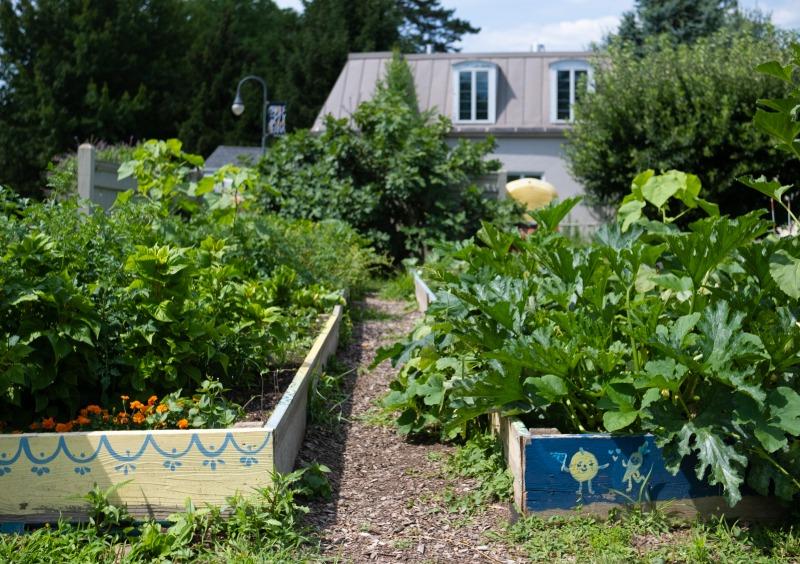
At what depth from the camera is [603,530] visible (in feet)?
9.08

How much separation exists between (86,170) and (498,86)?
16.4 metres

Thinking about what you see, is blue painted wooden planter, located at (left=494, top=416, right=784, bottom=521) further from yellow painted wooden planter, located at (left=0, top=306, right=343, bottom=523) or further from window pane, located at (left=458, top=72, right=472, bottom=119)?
window pane, located at (left=458, top=72, right=472, bottom=119)

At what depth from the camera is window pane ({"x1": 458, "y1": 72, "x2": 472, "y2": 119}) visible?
22797 millimetres

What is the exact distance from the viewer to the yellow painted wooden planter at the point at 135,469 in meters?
2.84

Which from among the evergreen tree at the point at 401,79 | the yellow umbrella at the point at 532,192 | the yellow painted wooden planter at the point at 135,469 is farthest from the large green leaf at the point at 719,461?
the evergreen tree at the point at 401,79

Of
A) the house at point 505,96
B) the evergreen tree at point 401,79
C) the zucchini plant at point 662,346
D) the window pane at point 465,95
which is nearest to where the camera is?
the zucchini plant at point 662,346

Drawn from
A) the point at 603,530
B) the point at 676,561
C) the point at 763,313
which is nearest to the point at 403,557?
the point at 603,530

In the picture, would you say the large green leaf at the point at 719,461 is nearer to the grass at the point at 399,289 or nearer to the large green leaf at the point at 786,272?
the large green leaf at the point at 786,272

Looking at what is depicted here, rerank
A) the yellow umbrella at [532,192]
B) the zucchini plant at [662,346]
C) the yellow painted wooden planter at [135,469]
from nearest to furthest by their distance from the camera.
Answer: the zucchini plant at [662,346], the yellow painted wooden planter at [135,469], the yellow umbrella at [532,192]

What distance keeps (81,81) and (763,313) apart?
3298cm

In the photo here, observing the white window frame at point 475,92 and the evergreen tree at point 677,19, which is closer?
the evergreen tree at point 677,19

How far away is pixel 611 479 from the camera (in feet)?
9.35

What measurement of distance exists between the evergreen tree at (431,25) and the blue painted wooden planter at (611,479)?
1633 inches

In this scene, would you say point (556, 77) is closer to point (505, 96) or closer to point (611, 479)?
point (505, 96)
